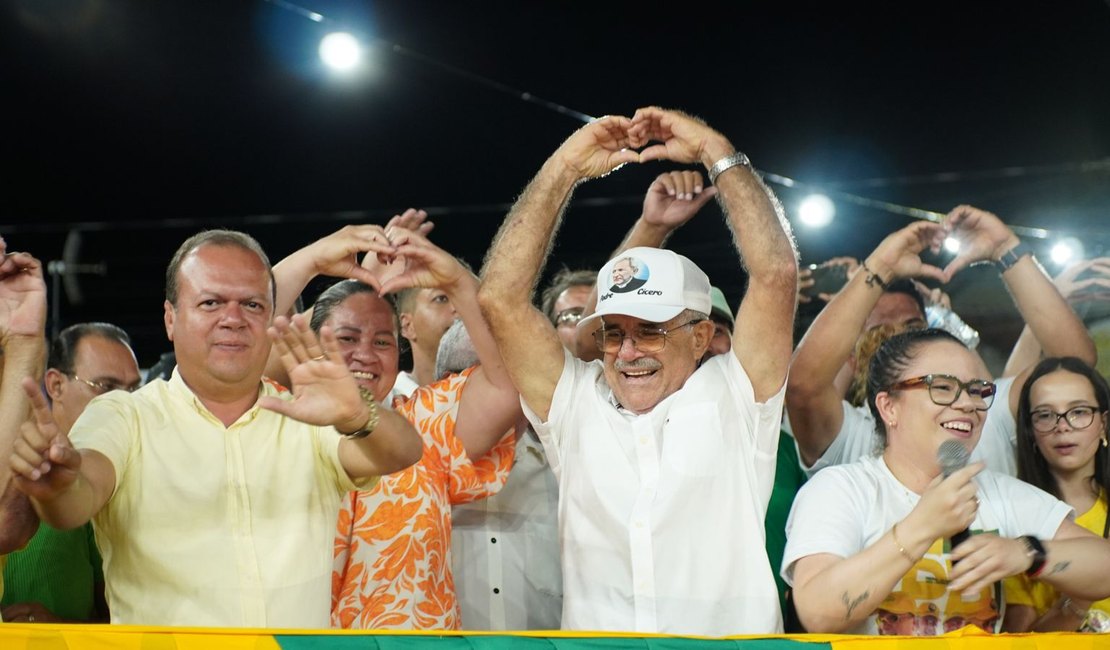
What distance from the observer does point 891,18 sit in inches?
284

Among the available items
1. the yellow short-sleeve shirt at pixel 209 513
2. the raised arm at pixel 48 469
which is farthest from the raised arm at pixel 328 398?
the raised arm at pixel 48 469

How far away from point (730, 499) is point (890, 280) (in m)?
0.99

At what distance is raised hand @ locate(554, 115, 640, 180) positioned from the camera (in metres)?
3.25

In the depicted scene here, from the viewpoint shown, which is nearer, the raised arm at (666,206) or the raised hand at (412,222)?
the raised hand at (412,222)

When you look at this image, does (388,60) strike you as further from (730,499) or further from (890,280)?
(730,499)

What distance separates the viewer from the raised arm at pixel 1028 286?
12.3 ft

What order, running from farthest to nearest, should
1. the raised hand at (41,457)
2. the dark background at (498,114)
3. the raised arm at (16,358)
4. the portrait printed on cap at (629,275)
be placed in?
the dark background at (498,114)
the portrait printed on cap at (629,275)
the raised arm at (16,358)
the raised hand at (41,457)

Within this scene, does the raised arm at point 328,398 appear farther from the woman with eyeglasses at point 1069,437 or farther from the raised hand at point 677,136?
the woman with eyeglasses at point 1069,437

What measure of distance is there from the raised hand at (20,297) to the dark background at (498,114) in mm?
3950

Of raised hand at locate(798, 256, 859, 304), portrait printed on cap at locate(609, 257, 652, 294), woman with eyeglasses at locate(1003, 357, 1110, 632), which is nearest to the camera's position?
portrait printed on cap at locate(609, 257, 652, 294)

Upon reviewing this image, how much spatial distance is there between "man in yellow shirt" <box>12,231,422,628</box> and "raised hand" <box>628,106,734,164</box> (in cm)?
105

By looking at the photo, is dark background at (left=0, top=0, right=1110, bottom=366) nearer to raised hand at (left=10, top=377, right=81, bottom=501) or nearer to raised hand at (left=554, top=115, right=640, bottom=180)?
raised hand at (left=554, top=115, right=640, bottom=180)

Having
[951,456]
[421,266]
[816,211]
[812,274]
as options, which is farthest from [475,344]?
[816,211]

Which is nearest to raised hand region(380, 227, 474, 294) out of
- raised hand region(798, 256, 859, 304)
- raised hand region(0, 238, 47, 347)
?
raised hand region(0, 238, 47, 347)
